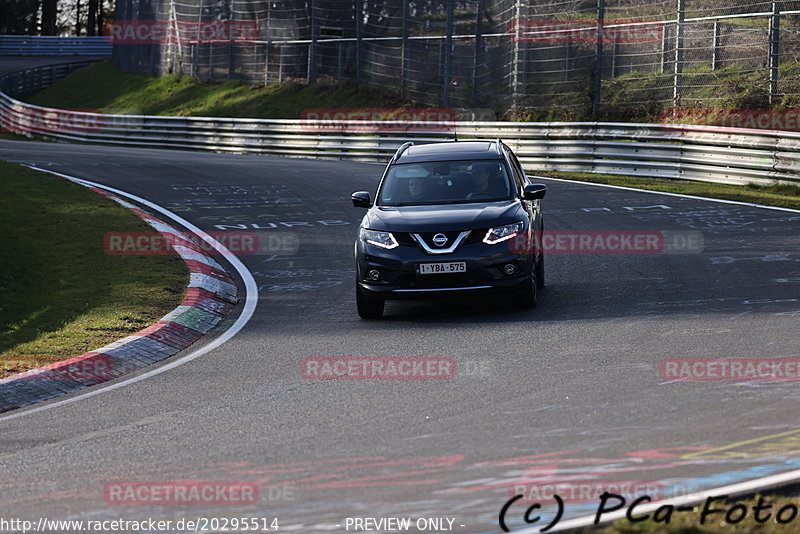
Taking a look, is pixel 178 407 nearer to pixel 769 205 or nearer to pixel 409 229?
pixel 409 229

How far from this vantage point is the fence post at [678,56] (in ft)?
84.3

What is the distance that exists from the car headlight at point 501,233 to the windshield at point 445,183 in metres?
0.73

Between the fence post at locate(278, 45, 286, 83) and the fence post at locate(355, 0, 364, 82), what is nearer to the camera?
the fence post at locate(355, 0, 364, 82)

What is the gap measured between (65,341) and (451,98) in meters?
23.0

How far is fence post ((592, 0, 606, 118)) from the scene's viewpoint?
88.4 ft

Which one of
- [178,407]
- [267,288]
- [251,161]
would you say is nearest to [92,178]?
[251,161]

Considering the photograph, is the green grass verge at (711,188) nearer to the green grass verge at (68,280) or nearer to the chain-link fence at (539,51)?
the chain-link fence at (539,51)

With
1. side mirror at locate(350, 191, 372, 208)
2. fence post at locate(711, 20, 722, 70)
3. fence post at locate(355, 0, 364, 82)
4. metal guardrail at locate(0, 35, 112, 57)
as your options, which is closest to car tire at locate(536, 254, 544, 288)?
side mirror at locate(350, 191, 372, 208)

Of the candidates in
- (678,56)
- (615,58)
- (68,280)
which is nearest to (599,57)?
(615,58)

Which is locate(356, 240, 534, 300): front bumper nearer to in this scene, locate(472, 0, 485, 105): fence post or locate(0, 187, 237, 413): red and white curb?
locate(0, 187, 237, 413): red and white curb

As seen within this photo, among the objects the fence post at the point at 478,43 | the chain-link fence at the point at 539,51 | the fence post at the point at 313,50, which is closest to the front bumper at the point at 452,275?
the chain-link fence at the point at 539,51

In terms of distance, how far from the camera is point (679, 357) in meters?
8.98

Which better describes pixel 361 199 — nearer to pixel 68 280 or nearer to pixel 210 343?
pixel 210 343

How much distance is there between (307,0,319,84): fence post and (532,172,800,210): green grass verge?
16103 mm
